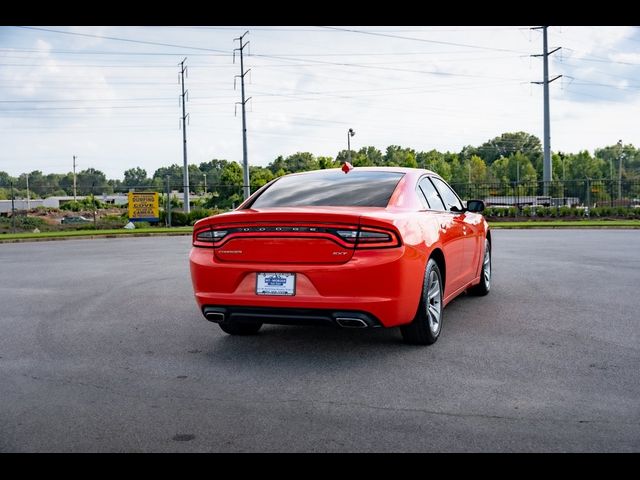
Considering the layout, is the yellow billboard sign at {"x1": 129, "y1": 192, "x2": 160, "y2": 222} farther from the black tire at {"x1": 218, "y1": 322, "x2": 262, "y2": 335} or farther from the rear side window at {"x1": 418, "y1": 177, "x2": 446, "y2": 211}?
the black tire at {"x1": 218, "y1": 322, "x2": 262, "y2": 335}

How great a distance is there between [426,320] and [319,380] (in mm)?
1306

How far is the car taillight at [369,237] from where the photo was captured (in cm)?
525

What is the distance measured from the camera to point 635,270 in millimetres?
11102

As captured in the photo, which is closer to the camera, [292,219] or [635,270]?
[292,219]

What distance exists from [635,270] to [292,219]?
7867mm

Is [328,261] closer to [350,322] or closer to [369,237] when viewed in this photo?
[369,237]

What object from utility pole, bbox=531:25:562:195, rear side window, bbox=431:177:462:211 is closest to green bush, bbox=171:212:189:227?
utility pole, bbox=531:25:562:195

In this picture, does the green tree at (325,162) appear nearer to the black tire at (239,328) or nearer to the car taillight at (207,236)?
the black tire at (239,328)

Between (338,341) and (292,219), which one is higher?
(292,219)
